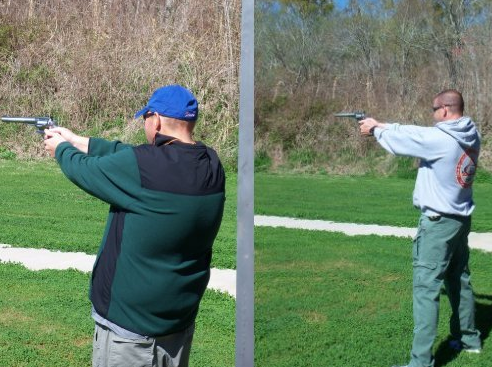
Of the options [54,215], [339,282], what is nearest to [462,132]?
[339,282]

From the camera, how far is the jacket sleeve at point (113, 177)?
7.56ft

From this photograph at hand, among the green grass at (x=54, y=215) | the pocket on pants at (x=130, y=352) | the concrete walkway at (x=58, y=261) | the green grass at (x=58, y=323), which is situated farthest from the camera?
the green grass at (x=54, y=215)

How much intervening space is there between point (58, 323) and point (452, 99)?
3.62 meters

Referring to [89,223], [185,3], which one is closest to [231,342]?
[89,223]

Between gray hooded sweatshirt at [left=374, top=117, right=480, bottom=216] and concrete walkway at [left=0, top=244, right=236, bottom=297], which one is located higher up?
gray hooded sweatshirt at [left=374, top=117, right=480, bottom=216]

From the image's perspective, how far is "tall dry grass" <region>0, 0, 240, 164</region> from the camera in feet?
46.9

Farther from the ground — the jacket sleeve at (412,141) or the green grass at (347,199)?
the jacket sleeve at (412,141)

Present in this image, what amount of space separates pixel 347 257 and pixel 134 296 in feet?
2.20

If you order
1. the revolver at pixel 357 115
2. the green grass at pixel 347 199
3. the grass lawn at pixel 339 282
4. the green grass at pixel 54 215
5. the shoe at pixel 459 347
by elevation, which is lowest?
the green grass at pixel 54 215

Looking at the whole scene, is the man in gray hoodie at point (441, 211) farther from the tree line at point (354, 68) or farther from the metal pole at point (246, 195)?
the metal pole at point (246, 195)

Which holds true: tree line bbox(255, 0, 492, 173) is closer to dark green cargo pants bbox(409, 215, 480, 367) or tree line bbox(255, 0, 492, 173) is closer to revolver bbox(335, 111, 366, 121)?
revolver bbox(335, 111, 366, 121)

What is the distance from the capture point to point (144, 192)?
2305mm

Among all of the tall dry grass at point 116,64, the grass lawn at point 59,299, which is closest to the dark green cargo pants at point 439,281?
the grass lawn at point 59,299

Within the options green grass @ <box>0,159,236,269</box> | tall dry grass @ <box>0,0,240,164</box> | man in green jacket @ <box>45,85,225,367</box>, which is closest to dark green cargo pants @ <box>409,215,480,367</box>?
man in green jacket @ <box>45,85,225,367</box>
